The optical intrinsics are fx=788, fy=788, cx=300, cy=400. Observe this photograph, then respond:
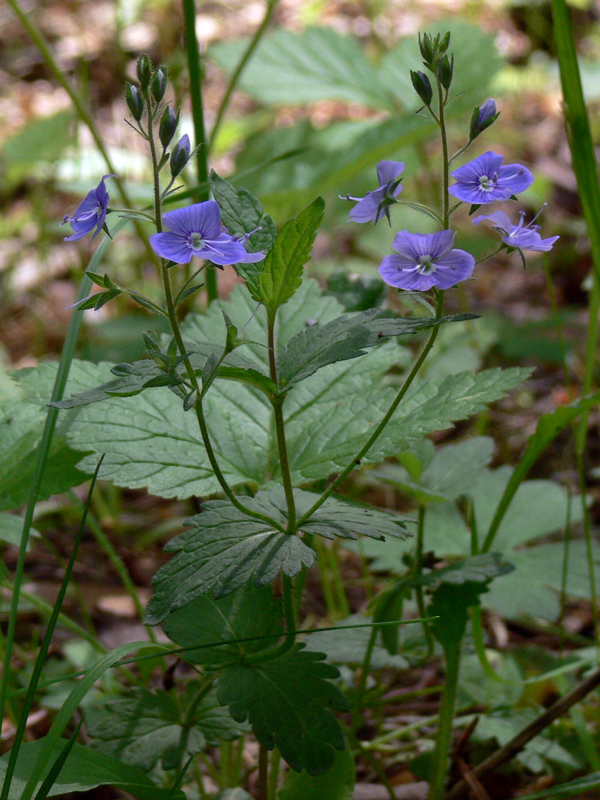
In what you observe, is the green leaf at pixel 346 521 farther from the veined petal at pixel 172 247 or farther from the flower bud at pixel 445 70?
the flower bud at pixel 445 70

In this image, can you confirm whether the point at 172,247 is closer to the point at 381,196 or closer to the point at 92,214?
the point at 92,214

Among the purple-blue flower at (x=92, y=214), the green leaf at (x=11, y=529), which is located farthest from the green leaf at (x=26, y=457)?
the purple-blue flower at (x=92, y=214)

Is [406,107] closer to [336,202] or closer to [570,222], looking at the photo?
[336,202]

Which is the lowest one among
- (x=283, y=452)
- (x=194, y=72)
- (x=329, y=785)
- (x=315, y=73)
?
(x=329, y=785)

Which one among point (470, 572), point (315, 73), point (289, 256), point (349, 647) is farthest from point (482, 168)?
point (315, 73)

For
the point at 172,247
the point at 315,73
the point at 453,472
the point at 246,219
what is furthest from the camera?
the point at 315,73

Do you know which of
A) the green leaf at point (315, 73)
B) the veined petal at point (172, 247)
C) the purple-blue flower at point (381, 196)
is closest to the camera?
the veined petal at point (172, 247)

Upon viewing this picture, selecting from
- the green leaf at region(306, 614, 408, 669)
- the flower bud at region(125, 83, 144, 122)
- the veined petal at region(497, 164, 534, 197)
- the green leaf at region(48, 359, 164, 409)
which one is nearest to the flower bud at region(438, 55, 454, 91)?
the veined petal at region(497, 164, 534, 197)

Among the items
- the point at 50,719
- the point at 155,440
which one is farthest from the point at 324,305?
the point at 50,719
